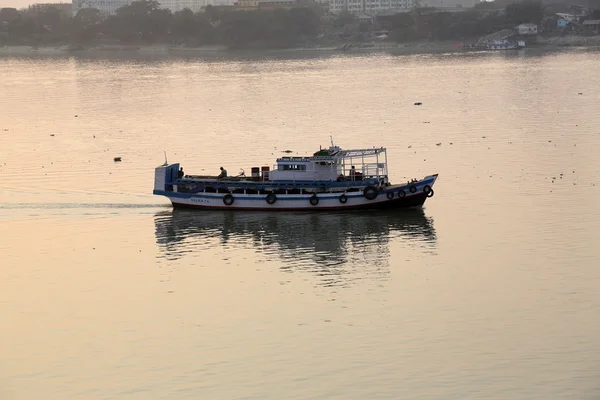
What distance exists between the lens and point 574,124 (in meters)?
85.8

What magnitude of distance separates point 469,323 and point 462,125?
1999 inches

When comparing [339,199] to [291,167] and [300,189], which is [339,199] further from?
[291,167]

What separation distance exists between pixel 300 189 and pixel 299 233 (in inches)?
173

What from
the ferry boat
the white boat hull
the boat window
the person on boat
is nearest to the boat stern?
the ferry boat

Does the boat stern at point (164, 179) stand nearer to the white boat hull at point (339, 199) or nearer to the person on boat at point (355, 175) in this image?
the white boat hull at point (339, 199)

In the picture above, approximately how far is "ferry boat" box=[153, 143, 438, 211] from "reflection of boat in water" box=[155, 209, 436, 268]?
1.55 feet

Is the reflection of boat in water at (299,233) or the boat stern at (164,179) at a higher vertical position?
the boat stern at (164,179)

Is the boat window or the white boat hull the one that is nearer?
the white boat hull

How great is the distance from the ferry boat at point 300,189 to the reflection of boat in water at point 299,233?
1.55ft

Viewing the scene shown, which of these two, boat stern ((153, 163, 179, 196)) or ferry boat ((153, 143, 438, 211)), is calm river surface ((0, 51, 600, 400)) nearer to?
ferry boat ((153, 143, 438, 211))

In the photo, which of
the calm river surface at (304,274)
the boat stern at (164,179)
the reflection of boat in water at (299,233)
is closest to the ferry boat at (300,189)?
the boat stern at (164,179)

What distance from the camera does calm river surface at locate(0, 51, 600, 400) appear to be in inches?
1312

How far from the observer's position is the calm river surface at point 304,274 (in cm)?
3331

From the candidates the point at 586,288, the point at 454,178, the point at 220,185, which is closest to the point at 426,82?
the point at 454,178
